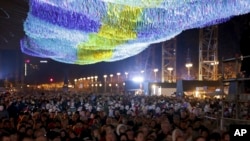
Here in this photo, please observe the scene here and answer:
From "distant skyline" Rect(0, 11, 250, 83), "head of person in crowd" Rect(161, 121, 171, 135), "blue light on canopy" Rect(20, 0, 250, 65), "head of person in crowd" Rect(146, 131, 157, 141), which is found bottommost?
"head of person in crowd" Rect(146, 131, 157, 141)

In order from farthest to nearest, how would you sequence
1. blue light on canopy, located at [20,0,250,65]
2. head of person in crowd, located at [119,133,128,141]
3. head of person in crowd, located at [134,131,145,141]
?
blue light on canopy, located at [20,0,250,65]
head of person in crowd, located at [119,133,128,141]
head of person in crowd, located at [134,131,145,141]

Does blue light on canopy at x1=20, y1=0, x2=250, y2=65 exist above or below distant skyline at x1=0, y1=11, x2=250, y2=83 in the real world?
below

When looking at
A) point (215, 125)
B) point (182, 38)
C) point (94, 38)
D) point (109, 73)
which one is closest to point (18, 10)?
point (94, 38)

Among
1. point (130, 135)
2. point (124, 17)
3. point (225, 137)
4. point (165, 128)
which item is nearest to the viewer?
point (225, 137)

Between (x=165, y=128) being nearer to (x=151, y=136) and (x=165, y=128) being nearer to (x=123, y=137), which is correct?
(x=151, y=136)

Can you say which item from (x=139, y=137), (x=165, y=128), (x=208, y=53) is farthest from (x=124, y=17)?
(x=208, y=53)

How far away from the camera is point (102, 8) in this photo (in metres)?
17.6

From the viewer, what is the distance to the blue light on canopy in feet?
55.4

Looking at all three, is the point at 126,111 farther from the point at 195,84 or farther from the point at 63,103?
the point at 195,84

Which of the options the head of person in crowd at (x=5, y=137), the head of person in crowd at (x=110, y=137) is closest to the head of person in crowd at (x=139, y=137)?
the head of person in crowd at (x=110, y=137)

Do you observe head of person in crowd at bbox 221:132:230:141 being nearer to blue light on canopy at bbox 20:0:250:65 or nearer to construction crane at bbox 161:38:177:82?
blue light on canopy at bbox 20:0:250:65

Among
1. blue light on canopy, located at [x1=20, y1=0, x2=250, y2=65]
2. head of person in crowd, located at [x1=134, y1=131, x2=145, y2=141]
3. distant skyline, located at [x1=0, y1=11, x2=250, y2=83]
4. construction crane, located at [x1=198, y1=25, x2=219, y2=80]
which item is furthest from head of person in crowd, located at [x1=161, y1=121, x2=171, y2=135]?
construction crane, located at [x1=198, y1=25, x2=219, y2=80]

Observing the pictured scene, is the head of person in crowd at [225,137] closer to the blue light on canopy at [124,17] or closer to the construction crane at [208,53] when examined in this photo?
the blue light on canopy at [124,17]

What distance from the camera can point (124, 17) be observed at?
64.2ft
